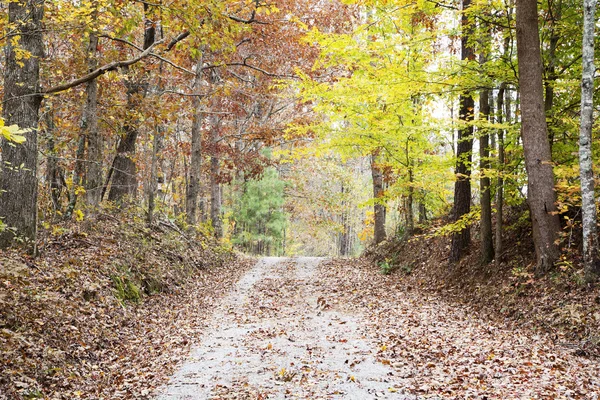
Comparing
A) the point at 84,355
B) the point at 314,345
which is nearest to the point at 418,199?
the point at 314,345

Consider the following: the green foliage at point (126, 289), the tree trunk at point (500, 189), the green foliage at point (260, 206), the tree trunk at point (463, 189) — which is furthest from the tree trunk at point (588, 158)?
the green foliage at point (260, 206)

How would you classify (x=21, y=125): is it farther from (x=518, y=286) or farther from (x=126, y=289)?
(x=518, y=286)

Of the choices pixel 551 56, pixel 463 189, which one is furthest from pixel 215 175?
pixel 551 56

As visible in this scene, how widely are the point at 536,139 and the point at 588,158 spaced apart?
1462 millimetres

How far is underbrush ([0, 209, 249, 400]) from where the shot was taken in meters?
6.33

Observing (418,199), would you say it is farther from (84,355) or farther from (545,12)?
(84,355)

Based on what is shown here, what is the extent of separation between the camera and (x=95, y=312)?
8.64m

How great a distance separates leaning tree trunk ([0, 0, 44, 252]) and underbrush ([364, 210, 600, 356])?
30.7ft

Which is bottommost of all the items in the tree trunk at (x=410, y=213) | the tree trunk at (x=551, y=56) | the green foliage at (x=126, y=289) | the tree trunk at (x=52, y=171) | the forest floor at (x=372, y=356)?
the forest floor at (x=372, y=356)

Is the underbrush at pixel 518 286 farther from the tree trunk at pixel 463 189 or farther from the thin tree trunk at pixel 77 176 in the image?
the thin tree trunk at pixel 77 176

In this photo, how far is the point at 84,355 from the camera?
727 cm

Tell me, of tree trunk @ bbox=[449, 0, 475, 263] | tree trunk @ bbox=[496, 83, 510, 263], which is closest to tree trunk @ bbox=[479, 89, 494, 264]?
tree trunk @ bbox=[496, 83, 510, 263]

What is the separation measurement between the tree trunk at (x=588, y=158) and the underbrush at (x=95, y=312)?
7116mm

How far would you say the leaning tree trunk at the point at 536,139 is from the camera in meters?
9.53
